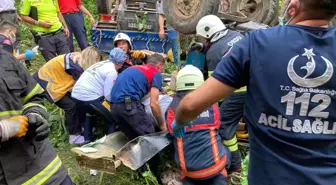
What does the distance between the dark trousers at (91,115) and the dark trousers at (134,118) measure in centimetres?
40

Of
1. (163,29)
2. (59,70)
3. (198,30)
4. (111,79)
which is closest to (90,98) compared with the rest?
(111,79)

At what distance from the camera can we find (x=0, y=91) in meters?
2.27

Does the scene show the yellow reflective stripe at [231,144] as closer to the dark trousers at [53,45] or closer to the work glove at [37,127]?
the work glove at [37,127]

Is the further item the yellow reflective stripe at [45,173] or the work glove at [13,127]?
the yellow reflective stripe at [45,173]

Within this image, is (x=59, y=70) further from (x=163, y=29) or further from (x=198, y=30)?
(x=163, y=29)

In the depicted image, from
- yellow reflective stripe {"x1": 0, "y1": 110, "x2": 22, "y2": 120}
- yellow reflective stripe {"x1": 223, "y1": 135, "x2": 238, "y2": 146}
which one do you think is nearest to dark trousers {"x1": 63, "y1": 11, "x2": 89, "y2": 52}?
yellow reflective stripe {"x1": 223, "y1": 135, "x2": 238, "y2": 146}

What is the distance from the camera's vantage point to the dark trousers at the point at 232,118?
4.59 metres

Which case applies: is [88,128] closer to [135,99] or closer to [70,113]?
[70,113]

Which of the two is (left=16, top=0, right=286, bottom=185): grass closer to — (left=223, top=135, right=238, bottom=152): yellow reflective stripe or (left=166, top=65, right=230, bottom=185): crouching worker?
(left=166, top=65, right=230, bottom=185): crouching worker

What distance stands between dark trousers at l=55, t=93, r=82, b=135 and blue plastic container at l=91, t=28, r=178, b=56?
102 inches

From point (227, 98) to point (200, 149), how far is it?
0.92 m

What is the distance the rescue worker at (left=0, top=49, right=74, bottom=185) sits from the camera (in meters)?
2.25

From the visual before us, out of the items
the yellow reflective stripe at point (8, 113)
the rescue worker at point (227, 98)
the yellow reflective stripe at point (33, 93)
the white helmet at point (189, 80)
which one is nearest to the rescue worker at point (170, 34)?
the rescue worker at point (227, 98)

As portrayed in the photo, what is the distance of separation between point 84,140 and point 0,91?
324 centimetres
